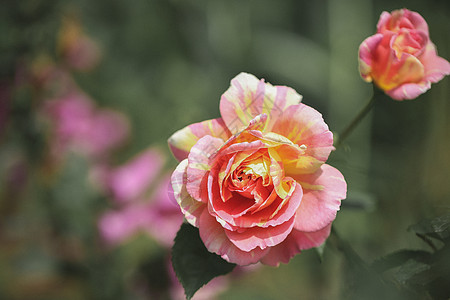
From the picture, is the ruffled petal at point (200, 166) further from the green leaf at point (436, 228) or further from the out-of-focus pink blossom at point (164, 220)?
the out-of-focus pink blossom at point (164, 220)

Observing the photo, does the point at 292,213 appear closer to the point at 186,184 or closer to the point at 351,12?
the point at 186,184

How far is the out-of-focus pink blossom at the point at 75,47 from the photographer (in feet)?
2.52

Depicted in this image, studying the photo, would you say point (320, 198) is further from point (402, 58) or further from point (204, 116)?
point (204, 116)

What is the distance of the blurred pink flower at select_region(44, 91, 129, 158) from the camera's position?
2.71 feet

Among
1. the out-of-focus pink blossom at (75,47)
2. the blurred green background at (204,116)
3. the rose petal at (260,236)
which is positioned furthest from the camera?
the out-of-focus pink blossom at (75,47)

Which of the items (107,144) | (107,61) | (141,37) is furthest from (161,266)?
(141,37)

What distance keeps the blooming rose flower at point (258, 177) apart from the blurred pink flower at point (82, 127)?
55 cm

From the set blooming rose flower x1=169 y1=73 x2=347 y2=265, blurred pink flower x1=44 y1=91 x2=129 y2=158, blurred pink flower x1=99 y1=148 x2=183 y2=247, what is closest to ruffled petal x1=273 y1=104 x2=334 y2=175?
blooming rose flower x1=169 y1=73 x2=347 y2=265

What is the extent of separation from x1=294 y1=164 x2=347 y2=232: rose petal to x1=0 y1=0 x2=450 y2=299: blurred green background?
0.06 metres

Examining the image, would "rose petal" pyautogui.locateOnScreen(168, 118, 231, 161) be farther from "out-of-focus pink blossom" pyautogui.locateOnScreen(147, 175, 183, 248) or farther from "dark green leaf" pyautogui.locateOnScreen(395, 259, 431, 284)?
"out-of-focus pink blossom" pyautogui.locateOnScreen(147, 175, 183, 248)

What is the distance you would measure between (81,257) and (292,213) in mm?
519

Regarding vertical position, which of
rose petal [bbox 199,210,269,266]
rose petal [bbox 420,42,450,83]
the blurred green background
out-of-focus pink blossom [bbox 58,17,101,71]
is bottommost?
the blurred green background

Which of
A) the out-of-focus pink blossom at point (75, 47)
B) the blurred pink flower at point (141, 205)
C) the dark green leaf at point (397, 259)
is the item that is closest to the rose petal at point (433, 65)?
the dark green leaf at point (397, 259)

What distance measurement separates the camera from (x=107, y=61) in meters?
1.35
